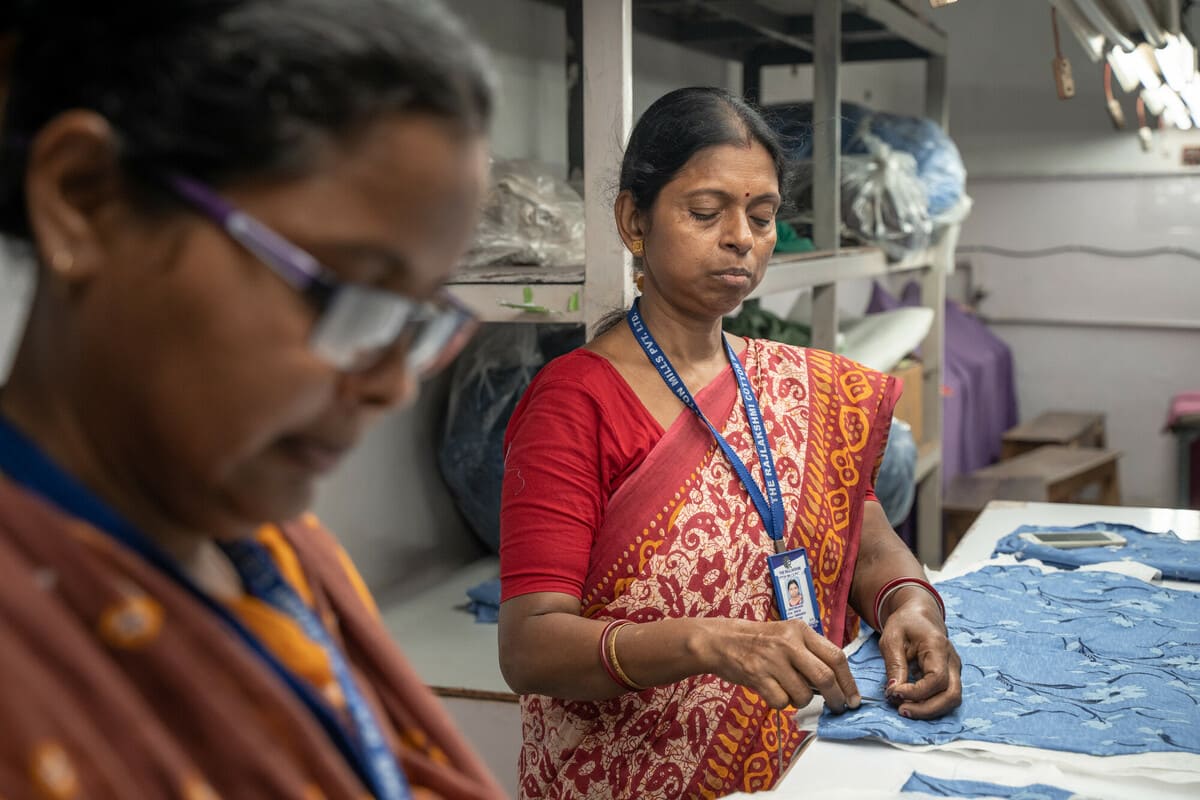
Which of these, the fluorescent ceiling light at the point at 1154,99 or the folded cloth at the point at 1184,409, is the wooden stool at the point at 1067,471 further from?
the fluorescent ceiling light at the point at 1154,99

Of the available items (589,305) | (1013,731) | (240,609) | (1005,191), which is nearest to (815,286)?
(589,305)

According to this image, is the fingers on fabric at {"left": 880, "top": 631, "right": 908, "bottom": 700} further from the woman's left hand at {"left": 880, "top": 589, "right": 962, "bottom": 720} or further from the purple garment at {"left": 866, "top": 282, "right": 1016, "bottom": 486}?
the purple garment at {"left": 866, "top": 282, "right": 1016, "bottom": 486}

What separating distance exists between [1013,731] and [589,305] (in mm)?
1080

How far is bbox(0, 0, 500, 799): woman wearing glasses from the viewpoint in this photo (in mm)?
574

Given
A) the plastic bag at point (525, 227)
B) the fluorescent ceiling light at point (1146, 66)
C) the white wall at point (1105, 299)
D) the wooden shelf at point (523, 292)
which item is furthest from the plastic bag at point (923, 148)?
the white wall at point (1105, 299)

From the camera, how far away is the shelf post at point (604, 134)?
214cm

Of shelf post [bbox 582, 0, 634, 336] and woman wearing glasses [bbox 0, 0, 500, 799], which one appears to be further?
shelf post [bbox 582, 0, 634, 336]

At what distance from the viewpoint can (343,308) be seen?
1.96ft

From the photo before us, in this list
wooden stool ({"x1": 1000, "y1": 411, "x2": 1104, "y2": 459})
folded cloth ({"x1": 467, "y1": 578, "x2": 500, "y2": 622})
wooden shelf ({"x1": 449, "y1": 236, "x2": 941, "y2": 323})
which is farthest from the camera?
wooden stool ({"x1": 1000, "y1": 411, "x2": 1104, "y2": 459})

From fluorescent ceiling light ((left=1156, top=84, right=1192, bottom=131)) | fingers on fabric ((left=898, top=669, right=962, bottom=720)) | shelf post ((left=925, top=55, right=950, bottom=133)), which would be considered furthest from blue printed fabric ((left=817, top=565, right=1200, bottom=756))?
shelf post ((left=925, top=55, right=950, bottom=133))

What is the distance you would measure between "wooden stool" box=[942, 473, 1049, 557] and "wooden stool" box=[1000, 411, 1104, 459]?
3.98 ft

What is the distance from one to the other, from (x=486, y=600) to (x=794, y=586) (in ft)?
3.96

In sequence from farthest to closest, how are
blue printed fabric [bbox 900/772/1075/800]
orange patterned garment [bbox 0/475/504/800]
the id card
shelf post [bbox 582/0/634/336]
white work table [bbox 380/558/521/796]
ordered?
white work table [bbox 380/558/521/796] < shelf post [bbox 582/0/634/336] < the id card < blue printed fabric [bbox 900/772/1075/800] < orange patterned garment [bbox 0/475/504/800]

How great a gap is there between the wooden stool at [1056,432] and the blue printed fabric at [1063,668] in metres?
4.05
